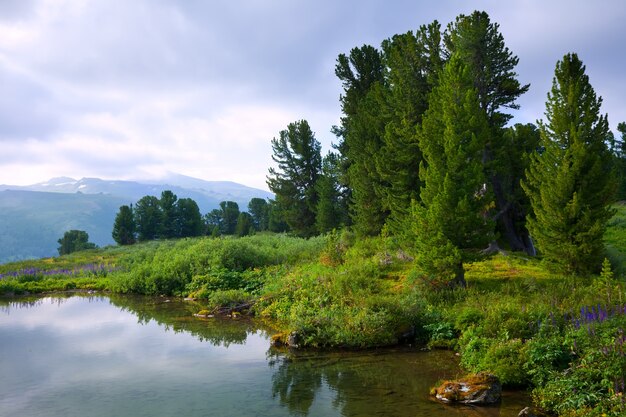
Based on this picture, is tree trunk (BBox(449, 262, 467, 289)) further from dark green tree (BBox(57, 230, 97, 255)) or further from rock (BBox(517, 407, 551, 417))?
dark green tree (BBox(57, 230, 97, 255))

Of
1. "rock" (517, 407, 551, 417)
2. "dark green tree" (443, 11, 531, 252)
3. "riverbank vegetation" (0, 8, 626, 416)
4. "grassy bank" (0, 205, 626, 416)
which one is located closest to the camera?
"rock" (517, 407, 551, 417)

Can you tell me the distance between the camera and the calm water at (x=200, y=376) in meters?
10.5

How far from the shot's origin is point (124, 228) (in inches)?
3243

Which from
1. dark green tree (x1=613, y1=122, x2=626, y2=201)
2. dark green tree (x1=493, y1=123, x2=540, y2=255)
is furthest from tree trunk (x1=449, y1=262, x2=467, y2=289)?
dark green tree (x1=613, y1=122, x2=626, y2=201)

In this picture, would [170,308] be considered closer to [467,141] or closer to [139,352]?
[139,352]

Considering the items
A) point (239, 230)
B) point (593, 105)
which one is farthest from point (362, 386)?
point (239, 230)

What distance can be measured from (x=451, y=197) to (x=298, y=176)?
35.1m

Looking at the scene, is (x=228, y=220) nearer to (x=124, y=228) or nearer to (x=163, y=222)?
(x=163, y=222)

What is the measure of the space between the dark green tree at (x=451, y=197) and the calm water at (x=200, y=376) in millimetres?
4772

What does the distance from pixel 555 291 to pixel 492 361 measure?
650 cm

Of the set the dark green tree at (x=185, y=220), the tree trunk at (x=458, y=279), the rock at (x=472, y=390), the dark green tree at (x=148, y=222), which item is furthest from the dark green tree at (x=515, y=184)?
the dark green tree at (x=148, y=222)

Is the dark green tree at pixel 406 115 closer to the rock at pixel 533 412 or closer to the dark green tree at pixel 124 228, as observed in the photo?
the rock at pixel 533 412

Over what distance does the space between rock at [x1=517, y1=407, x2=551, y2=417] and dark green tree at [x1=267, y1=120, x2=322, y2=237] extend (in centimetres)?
4160

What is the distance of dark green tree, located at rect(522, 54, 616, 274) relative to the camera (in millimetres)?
17547
